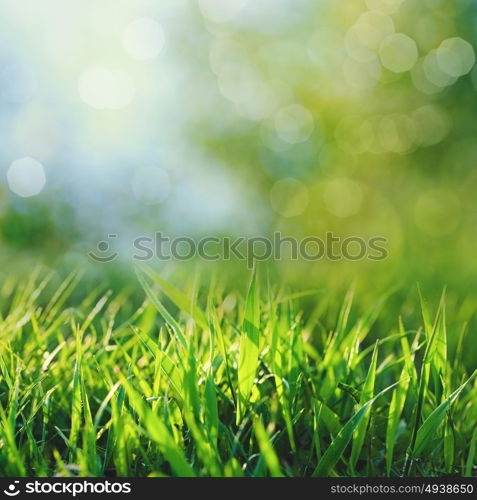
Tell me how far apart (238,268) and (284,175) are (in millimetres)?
2421

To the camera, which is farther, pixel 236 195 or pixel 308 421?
pixel 236 195

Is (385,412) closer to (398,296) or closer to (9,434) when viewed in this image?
(9,434)

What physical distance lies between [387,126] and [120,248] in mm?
2406

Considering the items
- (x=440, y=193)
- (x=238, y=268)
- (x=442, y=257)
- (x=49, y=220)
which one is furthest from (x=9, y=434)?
(x=440, y=193)

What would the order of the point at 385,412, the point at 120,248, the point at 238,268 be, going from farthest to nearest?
the point at 120,248 < the point at 238,268 < the point at 385,412

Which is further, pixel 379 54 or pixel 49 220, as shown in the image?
pixel 379 54

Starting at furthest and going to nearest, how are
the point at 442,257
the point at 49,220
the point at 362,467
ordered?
the point at 49,220, the point at 442,257, the point at 362,467

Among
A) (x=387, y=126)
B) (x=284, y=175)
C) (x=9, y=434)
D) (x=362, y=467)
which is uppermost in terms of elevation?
(x=387, y=126)

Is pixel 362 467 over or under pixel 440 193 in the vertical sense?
under

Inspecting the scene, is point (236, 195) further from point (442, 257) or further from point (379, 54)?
point (442, 257)

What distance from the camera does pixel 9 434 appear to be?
0.59 metres

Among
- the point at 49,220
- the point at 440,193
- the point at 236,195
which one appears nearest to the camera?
the point at 49,220

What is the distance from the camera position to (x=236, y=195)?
459cm

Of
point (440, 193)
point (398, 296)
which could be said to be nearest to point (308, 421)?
point (398, 296)
